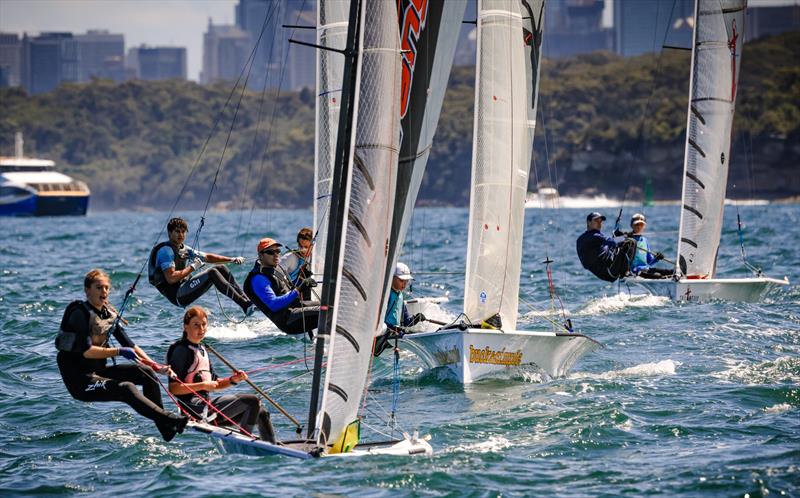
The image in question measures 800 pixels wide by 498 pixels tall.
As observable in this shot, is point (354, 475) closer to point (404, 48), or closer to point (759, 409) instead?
point (404, 48)

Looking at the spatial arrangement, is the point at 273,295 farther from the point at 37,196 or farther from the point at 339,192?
the point at 37,196

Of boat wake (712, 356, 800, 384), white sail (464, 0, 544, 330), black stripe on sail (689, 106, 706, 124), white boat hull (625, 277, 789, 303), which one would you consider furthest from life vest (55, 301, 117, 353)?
black stripe on sail (689, 106, 706, 124)

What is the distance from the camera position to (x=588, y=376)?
13461 mm

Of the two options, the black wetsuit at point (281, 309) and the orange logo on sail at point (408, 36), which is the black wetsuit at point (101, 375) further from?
the orange logo on sail at point (408, 36)

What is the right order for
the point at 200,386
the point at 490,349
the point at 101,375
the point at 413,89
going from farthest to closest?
the point at 490,349 → the point at 413,89 → the point at 101,375 → the point at 200,386

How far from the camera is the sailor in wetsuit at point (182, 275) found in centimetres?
1310

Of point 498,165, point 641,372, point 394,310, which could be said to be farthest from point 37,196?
point 641,372

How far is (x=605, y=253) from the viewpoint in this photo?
1939 centimetres

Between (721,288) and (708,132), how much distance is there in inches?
123

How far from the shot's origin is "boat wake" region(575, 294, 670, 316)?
19.5m

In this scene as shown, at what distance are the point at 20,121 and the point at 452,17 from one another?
187 meters

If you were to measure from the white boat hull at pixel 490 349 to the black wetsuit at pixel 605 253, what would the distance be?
19.2ft

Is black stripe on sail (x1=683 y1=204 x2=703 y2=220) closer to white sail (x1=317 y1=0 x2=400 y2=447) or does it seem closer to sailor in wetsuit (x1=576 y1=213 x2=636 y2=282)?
sailor in wetsuit (x1=576 y1=213 x2=636 y2=282)

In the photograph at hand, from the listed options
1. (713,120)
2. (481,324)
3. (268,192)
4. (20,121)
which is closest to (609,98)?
(268,192)
